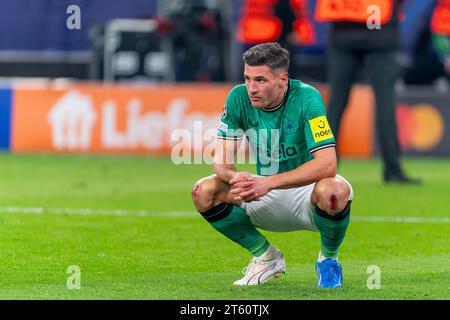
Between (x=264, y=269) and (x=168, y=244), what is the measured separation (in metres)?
1.94

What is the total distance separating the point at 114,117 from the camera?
1905cm

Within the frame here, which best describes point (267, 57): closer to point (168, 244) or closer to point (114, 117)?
point (168, 244)

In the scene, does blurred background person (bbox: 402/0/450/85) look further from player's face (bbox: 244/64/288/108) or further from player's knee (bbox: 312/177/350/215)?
player's knee (bbox: 312/177/350/215)

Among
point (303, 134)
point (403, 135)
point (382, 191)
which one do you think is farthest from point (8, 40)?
point (303, 134)

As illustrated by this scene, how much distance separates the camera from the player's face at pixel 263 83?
24.3ft

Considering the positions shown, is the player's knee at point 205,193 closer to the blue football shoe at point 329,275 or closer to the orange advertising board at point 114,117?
the blue football shoe at point 329,275

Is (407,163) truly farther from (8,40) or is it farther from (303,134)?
(303,134)

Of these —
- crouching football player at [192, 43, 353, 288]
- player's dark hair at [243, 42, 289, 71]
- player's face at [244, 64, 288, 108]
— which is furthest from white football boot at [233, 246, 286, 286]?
player's dark hair at [243, 42, 289, 71]

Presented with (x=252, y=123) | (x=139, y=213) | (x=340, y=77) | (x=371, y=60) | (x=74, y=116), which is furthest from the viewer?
(x=74, y=116)

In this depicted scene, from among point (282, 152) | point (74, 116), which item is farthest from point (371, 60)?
point (282, 152)

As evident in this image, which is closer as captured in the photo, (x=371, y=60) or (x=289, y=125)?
(x=289, y=125)

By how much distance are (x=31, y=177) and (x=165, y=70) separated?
6686mm

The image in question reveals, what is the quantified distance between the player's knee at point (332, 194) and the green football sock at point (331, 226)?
2.1 inches
